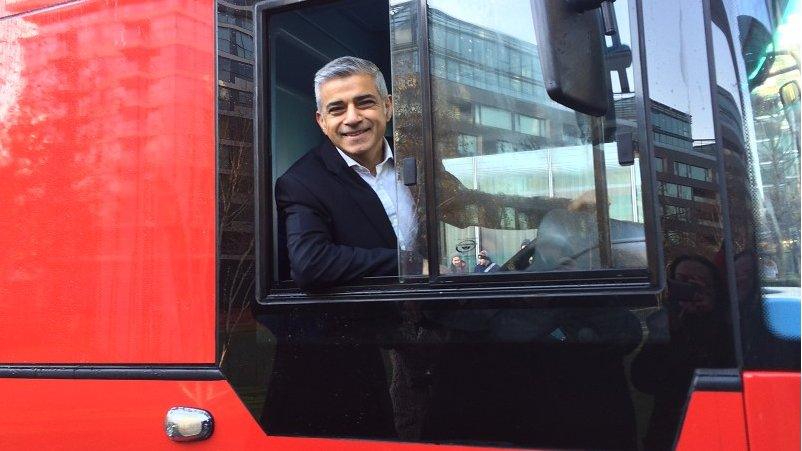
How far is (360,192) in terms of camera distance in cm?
218

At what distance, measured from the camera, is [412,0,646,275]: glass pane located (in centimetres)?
171

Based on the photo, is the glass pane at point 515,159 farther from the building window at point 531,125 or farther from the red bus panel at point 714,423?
the red bus panel at point 714,423

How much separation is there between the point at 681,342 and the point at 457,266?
0.55 meters

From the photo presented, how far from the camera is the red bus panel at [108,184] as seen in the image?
6.84 feet

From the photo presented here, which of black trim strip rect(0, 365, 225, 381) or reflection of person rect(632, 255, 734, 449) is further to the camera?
black trim strip rect(0, 365, 225, 381)

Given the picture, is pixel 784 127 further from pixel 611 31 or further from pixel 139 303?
pixel 139 303

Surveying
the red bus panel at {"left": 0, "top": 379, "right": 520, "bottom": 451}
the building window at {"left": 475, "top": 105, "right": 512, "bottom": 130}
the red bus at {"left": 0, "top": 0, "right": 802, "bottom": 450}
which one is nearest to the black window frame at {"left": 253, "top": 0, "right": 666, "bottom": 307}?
the red bus at {"left": 0, "top": 0, "right": 802, "bottom": 450}

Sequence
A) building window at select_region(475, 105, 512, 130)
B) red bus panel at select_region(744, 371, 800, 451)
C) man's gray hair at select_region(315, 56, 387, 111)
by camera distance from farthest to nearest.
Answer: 1. man's gray hair at select_region(315, 56, 387, 111)
2. building window at select_region(475, 105, 512, 130)
3. red bus panel at select_region(744, 371, 800, 451)

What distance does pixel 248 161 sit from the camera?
206 centimetres

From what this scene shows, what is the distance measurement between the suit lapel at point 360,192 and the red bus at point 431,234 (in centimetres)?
15

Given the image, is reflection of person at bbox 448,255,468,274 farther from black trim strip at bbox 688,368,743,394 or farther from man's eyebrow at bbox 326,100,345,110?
man's eyebrow at bbox 326,100,345,110

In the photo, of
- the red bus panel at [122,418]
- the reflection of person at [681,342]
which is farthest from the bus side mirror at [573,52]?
the red bus panel at [122,418]

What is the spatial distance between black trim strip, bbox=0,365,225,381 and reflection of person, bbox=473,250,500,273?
783 millimetres

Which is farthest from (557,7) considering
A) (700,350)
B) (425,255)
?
(700,350)
